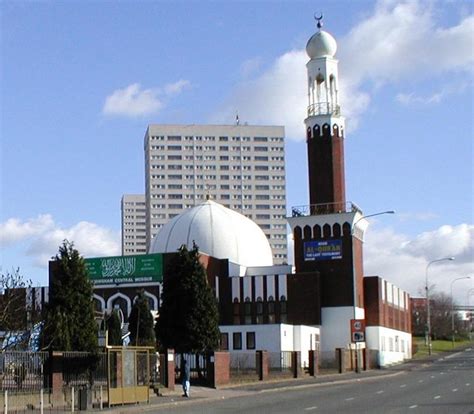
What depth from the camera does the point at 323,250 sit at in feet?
226

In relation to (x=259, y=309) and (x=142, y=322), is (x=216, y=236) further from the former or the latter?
(x=142, y=322)

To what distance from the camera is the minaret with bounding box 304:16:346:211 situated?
229 feet

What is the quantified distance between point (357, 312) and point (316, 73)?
19.4 m

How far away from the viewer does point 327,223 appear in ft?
226

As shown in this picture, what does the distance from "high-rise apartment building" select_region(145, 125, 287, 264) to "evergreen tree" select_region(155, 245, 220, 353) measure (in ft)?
450

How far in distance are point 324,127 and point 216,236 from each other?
42.5 feet

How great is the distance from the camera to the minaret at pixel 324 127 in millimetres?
69812

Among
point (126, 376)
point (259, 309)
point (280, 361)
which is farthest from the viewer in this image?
point (259, 309)

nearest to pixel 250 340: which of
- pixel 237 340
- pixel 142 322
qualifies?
pixel 237 340

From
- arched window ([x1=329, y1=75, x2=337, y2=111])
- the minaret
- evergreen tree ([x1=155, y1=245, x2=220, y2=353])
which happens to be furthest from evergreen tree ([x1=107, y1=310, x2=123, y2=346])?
arched window ([x1=329, y1=75, x2=337, y2=111])

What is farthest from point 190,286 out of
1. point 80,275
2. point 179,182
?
point 179,182

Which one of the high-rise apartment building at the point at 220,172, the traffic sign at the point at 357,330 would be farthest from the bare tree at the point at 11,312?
the high-rise apartment building at the point at 220,172

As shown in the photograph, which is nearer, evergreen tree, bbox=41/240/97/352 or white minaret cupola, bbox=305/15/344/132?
evergreen tree, bbox=41/240/97/352

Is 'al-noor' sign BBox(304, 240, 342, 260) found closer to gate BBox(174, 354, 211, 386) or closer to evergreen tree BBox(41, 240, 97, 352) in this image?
gate BBox(174, 354, 211, 386)
